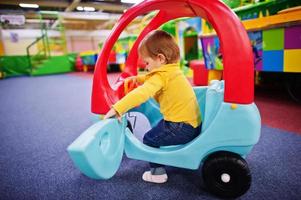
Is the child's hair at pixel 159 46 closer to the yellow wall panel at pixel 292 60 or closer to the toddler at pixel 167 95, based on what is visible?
the toddler at pixel 167 95

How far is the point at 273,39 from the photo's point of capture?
4.80 ft

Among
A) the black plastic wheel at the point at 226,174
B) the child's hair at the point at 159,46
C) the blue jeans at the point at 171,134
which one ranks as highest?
the child's hair at the point at 159,46

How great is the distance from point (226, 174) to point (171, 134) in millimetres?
205

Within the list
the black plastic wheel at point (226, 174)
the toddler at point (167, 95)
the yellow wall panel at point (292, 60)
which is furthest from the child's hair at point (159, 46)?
the yellow wall panel at point (292, 60)

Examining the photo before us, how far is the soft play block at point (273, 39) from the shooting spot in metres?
1.42

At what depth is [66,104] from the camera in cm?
211

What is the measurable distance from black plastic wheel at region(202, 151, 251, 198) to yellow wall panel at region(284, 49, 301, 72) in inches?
39.8

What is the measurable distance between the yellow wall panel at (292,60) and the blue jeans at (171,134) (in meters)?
0.97

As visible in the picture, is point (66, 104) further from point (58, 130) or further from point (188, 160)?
point (188, 160)

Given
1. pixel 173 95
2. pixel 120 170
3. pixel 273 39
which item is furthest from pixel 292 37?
pixel 120 170

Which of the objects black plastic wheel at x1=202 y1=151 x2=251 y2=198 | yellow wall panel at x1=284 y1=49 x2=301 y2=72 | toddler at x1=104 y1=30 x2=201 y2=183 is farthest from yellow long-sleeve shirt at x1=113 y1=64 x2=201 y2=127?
yellow wall panel at x1=284 y1=49 x2=301 y2=72

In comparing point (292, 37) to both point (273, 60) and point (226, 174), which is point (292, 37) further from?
point (226, 174)

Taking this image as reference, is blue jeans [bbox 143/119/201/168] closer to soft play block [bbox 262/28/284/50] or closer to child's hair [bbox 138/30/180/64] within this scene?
child's hair [bbox 138/30/180/64]

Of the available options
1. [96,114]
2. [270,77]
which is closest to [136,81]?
[96,114]
